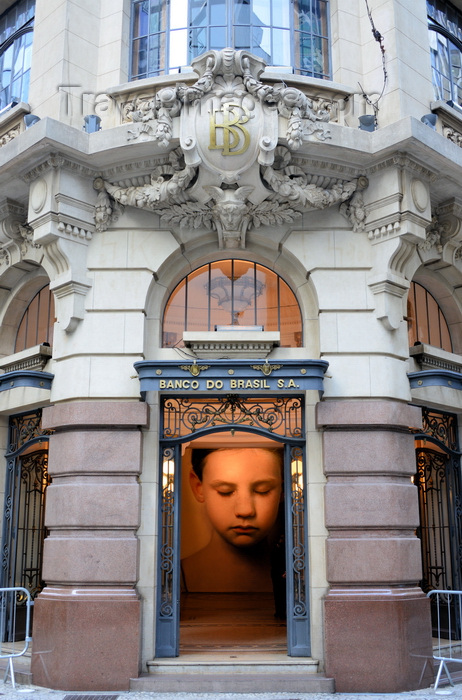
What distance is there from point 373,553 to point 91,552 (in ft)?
12.9

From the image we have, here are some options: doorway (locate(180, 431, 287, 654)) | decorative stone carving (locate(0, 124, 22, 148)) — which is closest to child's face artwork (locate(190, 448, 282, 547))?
doorway (locate(180, 431, 287, 654))

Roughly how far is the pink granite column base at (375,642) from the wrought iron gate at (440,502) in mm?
2337

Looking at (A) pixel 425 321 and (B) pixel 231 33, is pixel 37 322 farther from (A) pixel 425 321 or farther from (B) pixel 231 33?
(A) pixel 425 321

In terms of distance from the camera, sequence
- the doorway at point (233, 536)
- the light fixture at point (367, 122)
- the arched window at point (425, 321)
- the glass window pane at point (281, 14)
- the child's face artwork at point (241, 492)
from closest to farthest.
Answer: the light fixture at point (367, 122)
the glass window pane at point (281, 14)
the arched window at point (425, 321)
the doorway at point (233, 536)
the child's face artwork at point (241, 492)

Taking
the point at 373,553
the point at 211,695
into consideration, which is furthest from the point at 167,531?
the point at 373,553

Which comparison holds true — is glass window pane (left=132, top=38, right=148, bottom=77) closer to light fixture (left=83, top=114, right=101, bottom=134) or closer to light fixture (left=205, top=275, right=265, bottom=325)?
light fixture (left=83, top=114, right=101, bottom=134)

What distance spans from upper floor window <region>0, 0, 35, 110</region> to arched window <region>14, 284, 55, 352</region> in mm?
3900

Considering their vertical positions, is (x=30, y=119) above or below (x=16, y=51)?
below

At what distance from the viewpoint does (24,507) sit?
1262 centimetres

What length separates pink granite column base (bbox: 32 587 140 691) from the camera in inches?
382

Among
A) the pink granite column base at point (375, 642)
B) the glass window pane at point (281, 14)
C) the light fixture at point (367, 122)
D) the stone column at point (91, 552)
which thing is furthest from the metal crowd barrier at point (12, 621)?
the glass window pane at point (281, 14)

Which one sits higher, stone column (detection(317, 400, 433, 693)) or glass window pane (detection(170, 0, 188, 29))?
glass window pane (detection(170, 0, 188, 29))

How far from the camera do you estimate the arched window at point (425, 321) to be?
1287cm

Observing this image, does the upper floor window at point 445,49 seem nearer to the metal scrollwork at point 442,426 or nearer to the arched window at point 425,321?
the arched window at point 425,321
